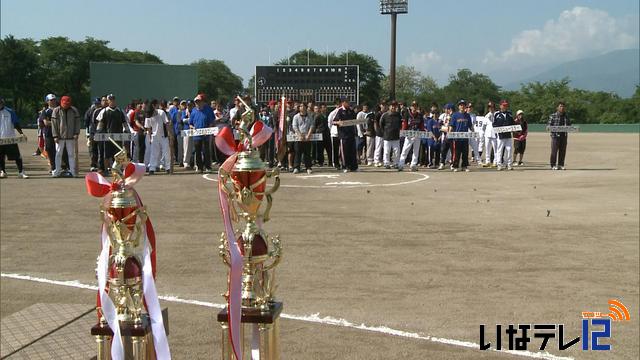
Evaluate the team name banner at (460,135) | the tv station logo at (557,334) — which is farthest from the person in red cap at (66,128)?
the tv station logo at (557,334)

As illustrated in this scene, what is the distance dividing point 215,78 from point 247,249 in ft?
405

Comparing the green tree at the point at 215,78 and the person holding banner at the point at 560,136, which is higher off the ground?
the green tree at the point at 215,78

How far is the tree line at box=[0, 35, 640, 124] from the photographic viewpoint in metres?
85.2

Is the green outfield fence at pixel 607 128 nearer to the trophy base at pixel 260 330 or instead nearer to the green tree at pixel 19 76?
the green tree at pixel 19 76

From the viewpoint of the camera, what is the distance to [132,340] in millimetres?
2260

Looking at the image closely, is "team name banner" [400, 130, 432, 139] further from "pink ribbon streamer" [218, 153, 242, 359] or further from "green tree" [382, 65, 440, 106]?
"green tree" [382, 65, 440, 106]

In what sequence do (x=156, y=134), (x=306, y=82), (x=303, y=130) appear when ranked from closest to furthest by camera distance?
1. (x=156, y=134)
2. (x=303, y=130)
3. (x=306, y=82)

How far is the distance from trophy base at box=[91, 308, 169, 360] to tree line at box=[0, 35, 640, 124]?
234 ft

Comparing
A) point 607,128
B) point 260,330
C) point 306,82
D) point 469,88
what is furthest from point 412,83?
point 260,330

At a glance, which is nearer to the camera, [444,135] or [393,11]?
[444,135]

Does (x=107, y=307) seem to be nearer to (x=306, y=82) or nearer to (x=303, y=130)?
(x=303, y=130)

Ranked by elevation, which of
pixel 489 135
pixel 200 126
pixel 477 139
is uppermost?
pixel 200 126

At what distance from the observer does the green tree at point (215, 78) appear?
11912 cm

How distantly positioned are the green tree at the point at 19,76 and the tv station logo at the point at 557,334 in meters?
86.2
